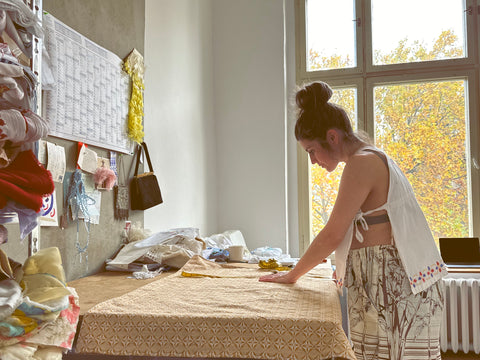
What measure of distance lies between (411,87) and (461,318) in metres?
1.88

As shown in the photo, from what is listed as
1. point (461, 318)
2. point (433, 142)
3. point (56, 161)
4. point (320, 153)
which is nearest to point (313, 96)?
point (320, 153)

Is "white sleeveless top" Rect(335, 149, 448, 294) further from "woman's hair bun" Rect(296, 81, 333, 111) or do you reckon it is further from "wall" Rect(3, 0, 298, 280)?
"wall" Rect(3, 0, 298, 280)

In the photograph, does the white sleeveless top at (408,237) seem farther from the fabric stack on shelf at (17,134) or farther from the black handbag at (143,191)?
the black handbag at (143,191)

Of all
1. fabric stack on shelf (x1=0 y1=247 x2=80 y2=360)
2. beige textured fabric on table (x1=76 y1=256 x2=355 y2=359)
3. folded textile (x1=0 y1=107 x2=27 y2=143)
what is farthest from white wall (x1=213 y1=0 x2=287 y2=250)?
folded textile (x1=0 y1=107 x2=27 y2=143)

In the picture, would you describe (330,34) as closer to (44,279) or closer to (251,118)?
(251,118)

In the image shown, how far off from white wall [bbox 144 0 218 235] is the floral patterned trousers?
1.45 metres

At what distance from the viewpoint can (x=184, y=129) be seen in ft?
10.4

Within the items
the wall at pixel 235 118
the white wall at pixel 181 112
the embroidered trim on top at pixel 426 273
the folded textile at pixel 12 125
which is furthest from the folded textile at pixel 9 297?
the wall at pixel 235 118

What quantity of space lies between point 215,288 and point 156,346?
0.39 meters

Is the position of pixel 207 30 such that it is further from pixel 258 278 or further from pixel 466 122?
pixel 258 278

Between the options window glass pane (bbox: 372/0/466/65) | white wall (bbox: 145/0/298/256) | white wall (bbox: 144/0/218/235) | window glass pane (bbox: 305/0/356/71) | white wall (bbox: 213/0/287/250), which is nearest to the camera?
white wall (bbox: 144/0/218/235)

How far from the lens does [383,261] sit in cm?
131

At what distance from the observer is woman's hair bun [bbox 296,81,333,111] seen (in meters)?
1.50

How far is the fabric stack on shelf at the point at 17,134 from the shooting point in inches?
30.6
